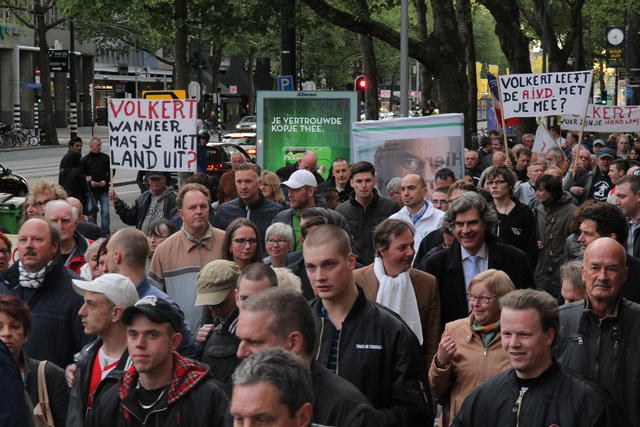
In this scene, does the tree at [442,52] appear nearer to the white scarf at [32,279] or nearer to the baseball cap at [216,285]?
the white scarf at [32,279]

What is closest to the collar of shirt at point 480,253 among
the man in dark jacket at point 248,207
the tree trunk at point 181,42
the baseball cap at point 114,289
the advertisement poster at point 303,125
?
the baseball cap at point 114,289

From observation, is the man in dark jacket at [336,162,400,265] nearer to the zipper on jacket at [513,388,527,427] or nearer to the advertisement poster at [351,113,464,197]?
the advertisement poster at [351,113,464,197]

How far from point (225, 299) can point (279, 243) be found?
188 centimetres

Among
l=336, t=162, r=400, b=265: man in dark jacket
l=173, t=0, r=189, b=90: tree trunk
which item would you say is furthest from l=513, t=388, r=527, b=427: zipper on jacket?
l=173, t=0, r=189, b=90: tree trunk

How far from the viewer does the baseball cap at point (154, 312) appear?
4.90 meters

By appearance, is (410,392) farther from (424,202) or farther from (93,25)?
(93,25)

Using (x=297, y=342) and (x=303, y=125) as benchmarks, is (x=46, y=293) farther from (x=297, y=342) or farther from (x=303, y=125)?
(x=303, y=125)

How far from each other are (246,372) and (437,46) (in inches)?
815

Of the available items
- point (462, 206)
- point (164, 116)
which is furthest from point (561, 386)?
point (164, 116)

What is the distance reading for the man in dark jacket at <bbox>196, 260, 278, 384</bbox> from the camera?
550 centimetres

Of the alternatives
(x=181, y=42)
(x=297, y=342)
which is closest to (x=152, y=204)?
(x=297, y=342)

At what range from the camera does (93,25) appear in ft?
212

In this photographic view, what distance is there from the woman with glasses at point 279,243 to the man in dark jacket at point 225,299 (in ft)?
5.37

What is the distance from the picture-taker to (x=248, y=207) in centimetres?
1081
